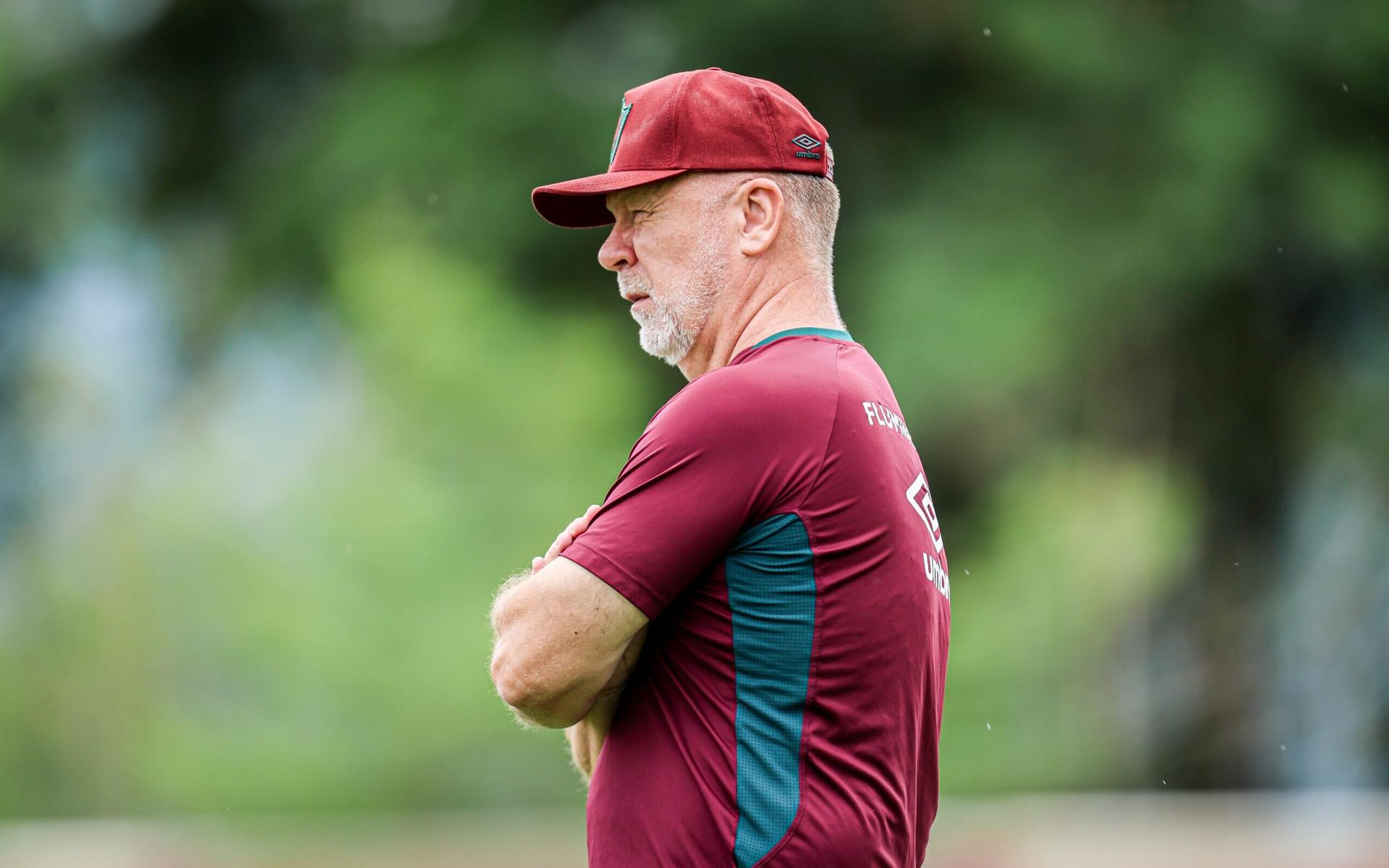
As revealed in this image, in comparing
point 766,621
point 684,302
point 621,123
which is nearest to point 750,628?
point 766,621

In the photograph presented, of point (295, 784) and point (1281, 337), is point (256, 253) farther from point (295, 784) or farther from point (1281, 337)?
point (1281, 337)

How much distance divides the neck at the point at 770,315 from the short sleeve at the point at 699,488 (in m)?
0.28

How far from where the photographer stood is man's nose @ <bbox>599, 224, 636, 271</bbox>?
7.86ft

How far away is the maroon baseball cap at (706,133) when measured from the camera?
7.48ft

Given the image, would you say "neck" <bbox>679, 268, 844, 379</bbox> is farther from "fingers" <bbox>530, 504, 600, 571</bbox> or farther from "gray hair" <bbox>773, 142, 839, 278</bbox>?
"fingers" <bbox>530, 504, 600, 571</bbox>

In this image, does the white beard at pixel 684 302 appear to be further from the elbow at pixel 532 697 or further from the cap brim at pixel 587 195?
the elbow at pixel 532 697

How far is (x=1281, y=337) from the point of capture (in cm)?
1020

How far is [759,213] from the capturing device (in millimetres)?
2320

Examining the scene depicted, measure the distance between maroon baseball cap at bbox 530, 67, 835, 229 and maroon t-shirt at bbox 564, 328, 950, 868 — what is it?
378 millimetres

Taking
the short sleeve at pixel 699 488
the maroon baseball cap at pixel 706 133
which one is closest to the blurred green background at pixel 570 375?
the maroon baseball cap at pixel 706 133

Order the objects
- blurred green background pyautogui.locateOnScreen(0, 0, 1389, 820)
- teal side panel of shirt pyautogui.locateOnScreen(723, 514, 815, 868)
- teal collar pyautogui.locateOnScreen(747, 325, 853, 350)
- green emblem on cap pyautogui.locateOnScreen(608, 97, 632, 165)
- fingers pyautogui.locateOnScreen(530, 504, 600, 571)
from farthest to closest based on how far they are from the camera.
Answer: blurred green background pyautogui.locateOnScreen(0, 0, 1389, 820) → green emblem on cap pyautogui.locateOnScreen(608, 97, 632, 165) → teal collar pyautogui.locateOnScreen(747, 325, 853, 350) → fingers pyautogui.locateOnScreen(530, 504, 600, 571) → teal side panel of shirt pyautogui.locateOnScreen(723, 514, 815, 868)

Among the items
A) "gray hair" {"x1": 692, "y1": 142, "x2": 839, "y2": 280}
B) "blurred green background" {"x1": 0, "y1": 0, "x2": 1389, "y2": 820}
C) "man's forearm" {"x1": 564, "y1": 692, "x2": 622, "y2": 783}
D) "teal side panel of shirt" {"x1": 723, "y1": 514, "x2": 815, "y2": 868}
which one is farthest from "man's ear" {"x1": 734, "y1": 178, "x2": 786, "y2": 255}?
"blurred green background" {"x1": 0, "y1": 0, "x2": 1389, "y2": 820}

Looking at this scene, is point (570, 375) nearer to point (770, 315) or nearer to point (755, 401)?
point (770, 315)

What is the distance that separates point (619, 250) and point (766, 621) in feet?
2.34
